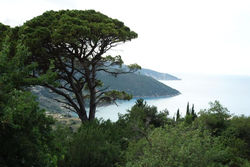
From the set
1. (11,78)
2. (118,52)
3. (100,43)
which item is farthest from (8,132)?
(118,52)

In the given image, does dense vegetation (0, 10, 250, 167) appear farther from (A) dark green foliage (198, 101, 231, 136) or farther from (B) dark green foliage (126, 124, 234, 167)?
(A) dark green foliage (198, 101, 231, 136)

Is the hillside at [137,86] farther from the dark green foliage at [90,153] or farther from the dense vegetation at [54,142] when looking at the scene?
the dense vegetation at [54,142]

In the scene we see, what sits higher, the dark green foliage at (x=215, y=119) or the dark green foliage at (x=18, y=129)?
the dark green foliage at (x=18, y=129)

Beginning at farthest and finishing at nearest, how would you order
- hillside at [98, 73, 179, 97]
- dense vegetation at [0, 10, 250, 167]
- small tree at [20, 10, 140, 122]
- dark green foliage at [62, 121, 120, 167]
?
1. hillside at [98, 73, 179, 97]
2. small tree at [20, 10, 140, 122]
3. dark green foliage at [62, 121, 120, 167]
4. dense vegetation at [0, 10, 250, 167]

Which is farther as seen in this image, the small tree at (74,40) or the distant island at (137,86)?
the distant island at (137,86)

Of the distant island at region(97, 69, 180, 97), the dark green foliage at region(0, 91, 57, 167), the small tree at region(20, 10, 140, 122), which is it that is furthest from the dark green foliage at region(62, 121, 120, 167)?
the distant island at region(97, 69, 180, 97)

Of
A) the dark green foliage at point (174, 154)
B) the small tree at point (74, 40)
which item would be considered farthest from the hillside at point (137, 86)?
the dark green foliage at point (174, 154)

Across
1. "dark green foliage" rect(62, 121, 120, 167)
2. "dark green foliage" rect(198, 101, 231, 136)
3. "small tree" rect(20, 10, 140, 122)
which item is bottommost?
"dark green foliage" rect(62, 121, 120, 167)

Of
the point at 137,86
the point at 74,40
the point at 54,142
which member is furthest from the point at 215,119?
the point at 137,86

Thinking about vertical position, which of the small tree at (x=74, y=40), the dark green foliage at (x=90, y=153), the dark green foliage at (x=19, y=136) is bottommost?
the dark green foliage at (x=90, y=153)

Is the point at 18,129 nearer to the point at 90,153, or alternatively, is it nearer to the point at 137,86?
the point at 90,153

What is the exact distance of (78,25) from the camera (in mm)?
12555

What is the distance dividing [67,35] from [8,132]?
9.18 metres

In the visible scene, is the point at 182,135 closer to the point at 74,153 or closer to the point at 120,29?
the point at 74,153
